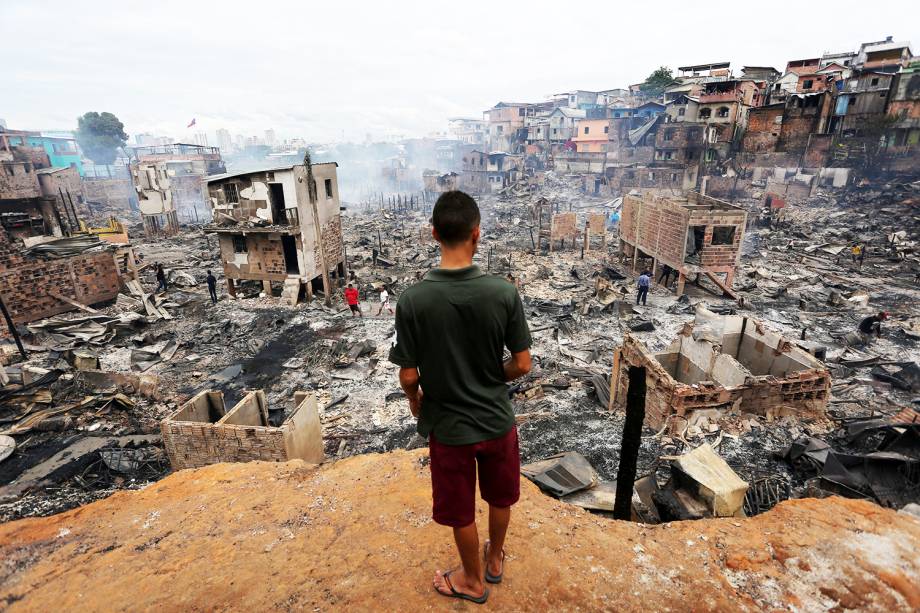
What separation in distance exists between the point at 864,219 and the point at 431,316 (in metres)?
38.6

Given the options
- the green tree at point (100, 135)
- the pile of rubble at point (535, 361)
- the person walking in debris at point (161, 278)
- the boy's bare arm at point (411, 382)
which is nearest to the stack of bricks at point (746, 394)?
the pile of rubble at point (535, 361)

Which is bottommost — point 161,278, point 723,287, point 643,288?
point 723,287

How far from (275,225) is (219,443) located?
13908mm

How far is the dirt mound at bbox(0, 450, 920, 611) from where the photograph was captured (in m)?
2.91

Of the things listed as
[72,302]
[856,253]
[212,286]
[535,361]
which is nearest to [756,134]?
[856,253]

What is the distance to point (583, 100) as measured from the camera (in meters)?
66.2

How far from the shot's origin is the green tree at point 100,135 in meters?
61.9

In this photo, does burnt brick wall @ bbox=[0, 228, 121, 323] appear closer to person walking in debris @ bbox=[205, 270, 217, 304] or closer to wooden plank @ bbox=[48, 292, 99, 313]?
wooden plank @ bbox=[48, 292, 99, 313]

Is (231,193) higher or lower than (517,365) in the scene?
lower

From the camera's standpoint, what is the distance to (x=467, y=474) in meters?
2.52

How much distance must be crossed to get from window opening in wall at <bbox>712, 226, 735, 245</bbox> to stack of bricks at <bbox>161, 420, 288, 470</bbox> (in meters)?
17.4

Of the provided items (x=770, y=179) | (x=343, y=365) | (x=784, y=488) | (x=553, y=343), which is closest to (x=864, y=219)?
(x=770, y=179)

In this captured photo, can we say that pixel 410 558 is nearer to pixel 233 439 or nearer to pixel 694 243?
pixel 233 439

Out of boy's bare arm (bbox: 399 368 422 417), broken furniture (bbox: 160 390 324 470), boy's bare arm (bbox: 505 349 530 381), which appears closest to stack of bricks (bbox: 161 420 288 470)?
broken furniture (bbox: 160 390 324 470)
